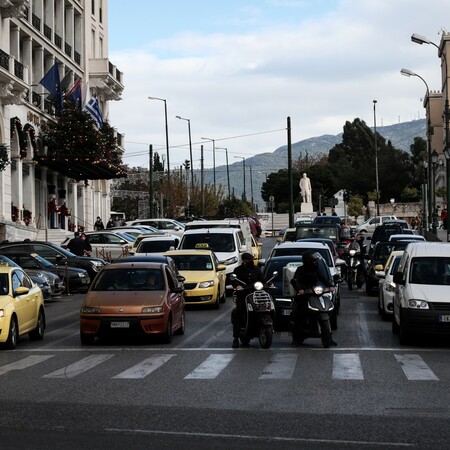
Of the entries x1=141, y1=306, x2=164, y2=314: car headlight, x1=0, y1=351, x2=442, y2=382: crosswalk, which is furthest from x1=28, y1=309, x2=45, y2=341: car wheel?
x1=0, y1=351, x2=442, y2=382: crosswalk

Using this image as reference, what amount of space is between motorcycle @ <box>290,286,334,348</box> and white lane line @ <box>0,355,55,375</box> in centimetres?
431

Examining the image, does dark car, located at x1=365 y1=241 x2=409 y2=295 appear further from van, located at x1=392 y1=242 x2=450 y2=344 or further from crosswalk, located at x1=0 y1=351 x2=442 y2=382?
crosswalk, located at x1=0 y1=351 x2=442 y2=382

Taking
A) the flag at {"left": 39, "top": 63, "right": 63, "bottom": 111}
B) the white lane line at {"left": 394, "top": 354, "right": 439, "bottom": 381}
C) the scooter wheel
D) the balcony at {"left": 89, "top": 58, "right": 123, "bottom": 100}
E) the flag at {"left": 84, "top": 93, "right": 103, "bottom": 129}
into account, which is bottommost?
the white lane line at {"left": 394, "top": 354, "right": 439, "bottom": 381}

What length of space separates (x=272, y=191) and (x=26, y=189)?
11326cm

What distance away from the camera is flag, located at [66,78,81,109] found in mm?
61438

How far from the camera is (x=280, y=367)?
16.7m

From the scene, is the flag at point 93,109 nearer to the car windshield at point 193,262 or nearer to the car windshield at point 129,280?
the car windshield at point 193,262

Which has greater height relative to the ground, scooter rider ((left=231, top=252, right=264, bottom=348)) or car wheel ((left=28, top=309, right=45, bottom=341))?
scooter rider ((left=231, top=252, right=264, bottom=348))

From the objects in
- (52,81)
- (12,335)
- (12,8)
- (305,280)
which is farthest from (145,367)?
(52,81)

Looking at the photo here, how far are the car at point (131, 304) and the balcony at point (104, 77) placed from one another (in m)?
55.9

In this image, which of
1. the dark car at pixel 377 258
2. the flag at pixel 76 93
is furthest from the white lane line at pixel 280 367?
the flag at pixel 76 93

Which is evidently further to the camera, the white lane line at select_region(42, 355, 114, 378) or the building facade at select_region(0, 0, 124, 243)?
the building facade at select_region(0, 0, 124, 243)

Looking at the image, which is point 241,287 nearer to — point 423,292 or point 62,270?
point 423,292

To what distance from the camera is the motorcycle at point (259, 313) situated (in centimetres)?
1955
